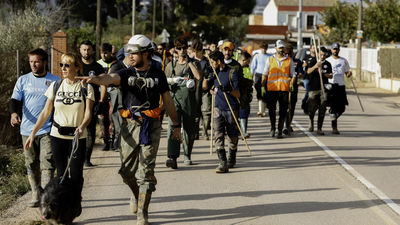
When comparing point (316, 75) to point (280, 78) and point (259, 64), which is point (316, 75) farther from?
point (259, 64)

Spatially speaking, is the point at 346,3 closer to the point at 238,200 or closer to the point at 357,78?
the point at 357,78

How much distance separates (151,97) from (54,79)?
1.43 metres

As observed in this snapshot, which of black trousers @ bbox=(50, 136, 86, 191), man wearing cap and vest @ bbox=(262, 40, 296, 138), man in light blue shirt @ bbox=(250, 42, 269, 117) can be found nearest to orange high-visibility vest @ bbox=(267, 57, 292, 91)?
man wearing cap and vest @ bbox=(262, 40, 296, 138)

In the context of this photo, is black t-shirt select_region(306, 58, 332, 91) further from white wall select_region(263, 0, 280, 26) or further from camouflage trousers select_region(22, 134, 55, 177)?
white wall select_region(263, 0, 280, 26)

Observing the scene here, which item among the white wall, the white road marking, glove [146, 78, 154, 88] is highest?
the white wall

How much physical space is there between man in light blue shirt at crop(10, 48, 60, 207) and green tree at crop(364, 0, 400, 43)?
28648mm

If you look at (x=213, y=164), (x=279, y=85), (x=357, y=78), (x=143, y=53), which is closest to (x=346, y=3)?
(x=357, y=78)

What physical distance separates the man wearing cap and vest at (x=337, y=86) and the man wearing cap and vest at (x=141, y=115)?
8.50 metres

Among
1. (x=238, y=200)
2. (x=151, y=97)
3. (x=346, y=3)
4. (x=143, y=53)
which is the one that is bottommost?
(x=238, y=200)

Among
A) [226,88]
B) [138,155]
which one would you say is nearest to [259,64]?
[226,88]

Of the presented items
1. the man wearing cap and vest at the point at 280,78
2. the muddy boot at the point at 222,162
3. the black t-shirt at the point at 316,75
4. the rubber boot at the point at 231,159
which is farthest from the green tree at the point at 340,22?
the muddy boot at the point at 222,162

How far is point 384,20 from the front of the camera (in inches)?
1361

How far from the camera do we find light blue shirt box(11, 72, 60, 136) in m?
7.75

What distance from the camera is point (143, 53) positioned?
697 cm
